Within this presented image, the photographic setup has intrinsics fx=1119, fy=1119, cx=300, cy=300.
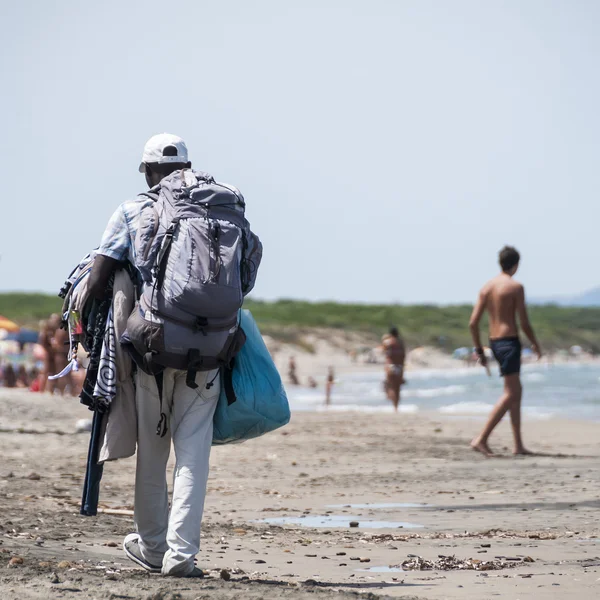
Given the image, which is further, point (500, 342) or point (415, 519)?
point (500, 342)

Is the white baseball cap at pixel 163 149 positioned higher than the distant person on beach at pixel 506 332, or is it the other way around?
the white baseball cap at pixel 163 149

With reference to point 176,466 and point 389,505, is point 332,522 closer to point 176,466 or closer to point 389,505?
point 389,505

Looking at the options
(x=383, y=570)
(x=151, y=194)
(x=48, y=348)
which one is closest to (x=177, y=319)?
(x=151, y=194)

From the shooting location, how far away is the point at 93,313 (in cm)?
459

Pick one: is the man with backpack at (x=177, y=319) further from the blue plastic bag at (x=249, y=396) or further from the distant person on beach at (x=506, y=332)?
the distant person on beach at (x=506, y=332)

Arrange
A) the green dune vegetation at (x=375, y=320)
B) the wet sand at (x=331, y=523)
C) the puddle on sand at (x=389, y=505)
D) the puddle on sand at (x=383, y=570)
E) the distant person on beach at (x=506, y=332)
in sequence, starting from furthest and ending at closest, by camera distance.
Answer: the green dune vegetation at (x=375, y=320) < the distant person on beach at (x=506, y=332) < the puddle on sand at (x=389, y=505) < the puddle on sand at (x=383, y=570) < the wet sand at (x=331, y=523)

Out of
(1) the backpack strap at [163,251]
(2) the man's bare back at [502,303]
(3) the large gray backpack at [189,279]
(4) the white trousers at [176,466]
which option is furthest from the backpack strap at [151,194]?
(2) the man's bare back at [502,303]

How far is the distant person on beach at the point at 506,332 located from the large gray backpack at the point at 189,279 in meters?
5.88

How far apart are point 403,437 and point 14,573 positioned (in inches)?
381

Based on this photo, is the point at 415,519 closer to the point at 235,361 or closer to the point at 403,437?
the point at 235,361

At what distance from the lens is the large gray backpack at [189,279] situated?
4.22m

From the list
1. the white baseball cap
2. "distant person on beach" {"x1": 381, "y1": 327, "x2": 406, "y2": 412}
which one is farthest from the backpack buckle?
"distant person on beach" {"x1": 381, "y1": 327, "x2": 406, "y2": 412}

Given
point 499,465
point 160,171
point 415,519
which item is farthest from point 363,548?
point 499,465

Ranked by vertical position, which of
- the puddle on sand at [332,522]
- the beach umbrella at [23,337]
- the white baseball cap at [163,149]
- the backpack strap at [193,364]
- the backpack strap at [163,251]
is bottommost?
the puddle on sand at [332,522]
